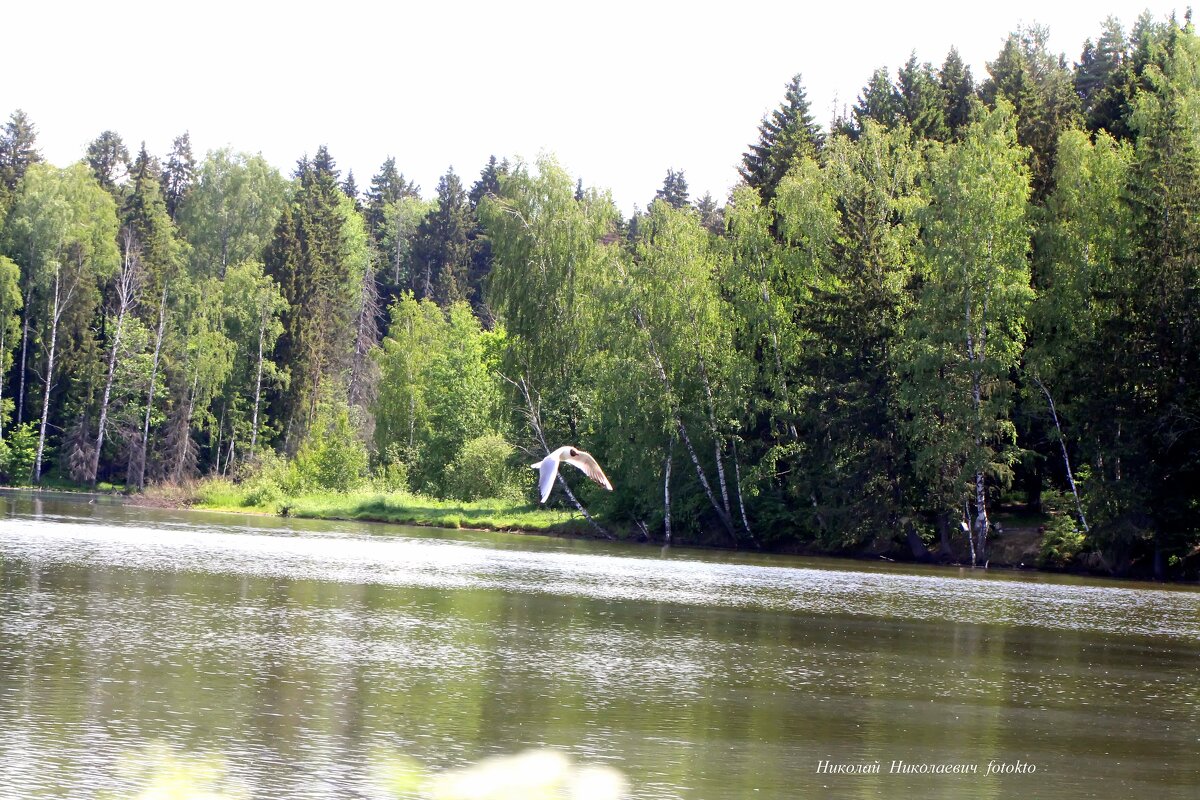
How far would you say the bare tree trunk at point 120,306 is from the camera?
3157 inches

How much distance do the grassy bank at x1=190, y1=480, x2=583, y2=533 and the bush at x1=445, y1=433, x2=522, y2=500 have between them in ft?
3.18

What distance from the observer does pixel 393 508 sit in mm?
62969

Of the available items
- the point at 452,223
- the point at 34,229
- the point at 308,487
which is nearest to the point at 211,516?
the point at 308,487

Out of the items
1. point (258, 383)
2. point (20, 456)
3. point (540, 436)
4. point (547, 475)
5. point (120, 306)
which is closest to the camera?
point (547, 475)

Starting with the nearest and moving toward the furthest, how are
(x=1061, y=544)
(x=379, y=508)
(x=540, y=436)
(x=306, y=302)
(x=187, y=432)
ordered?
1. (x=1061, y=544)
2. (x=540, y=436)
3. (x=379, y=508)
4. (x=187, y=432)
5. (x=306, y=302)

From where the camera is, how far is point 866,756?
46.9ft

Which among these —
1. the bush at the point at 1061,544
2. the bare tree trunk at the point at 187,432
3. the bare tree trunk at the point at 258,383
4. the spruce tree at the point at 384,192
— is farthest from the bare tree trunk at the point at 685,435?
the spruce tree at the point at 384,192

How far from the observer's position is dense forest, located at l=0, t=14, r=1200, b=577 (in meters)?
44.7

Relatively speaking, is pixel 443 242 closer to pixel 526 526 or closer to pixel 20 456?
pixel 20 456

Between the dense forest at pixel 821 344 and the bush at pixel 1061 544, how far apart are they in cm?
16

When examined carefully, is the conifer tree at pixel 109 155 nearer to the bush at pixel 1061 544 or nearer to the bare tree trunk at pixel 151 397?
the bare tree trunk at pixel 151 397

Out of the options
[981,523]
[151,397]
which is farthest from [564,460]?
[151,397]

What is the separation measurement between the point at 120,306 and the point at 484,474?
1295 inches

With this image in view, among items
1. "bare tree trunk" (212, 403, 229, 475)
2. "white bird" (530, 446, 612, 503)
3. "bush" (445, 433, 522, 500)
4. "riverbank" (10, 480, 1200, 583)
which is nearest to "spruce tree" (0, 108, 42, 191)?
"bare tree trunk" (212, 403, 229, 475)
